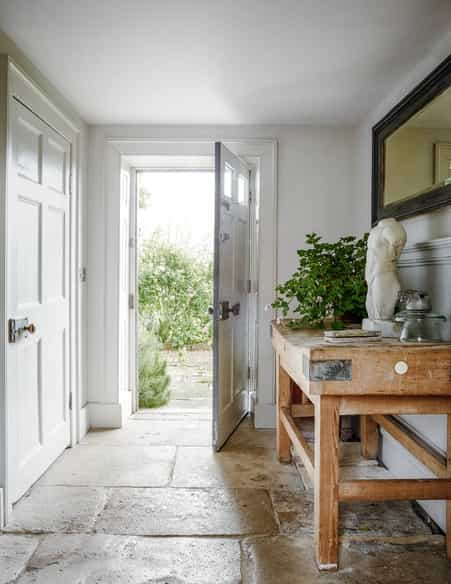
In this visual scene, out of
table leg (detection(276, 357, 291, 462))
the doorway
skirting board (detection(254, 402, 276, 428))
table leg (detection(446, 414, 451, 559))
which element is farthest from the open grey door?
the doorway

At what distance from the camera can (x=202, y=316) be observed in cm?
626

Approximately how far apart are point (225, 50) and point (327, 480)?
6.88 ft

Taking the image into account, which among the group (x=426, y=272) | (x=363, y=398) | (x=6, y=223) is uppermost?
(x=6, y=223)

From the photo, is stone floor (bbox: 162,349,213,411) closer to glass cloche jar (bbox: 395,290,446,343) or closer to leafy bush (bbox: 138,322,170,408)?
leafy bush (bbox: 138,322,170,408)

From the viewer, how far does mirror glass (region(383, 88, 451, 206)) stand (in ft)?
7.61

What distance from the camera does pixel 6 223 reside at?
2377 mm

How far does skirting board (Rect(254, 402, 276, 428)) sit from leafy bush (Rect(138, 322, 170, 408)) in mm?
1241

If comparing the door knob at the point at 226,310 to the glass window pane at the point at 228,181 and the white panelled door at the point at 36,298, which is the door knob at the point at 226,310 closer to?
the glass window pane at the point at 228,181

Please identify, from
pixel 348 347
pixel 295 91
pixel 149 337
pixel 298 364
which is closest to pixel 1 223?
pixel 298 364

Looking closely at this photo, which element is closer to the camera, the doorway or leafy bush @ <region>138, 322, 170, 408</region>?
leafy bush @ <region>138, 322, 170, 408</region>

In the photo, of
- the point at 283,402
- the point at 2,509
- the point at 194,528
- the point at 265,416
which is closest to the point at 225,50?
the point at 283,402

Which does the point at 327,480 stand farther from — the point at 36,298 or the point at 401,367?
the point at 36,298

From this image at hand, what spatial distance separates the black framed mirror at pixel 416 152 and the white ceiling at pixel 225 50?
8.5 inches

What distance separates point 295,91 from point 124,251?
1818 millimetres
